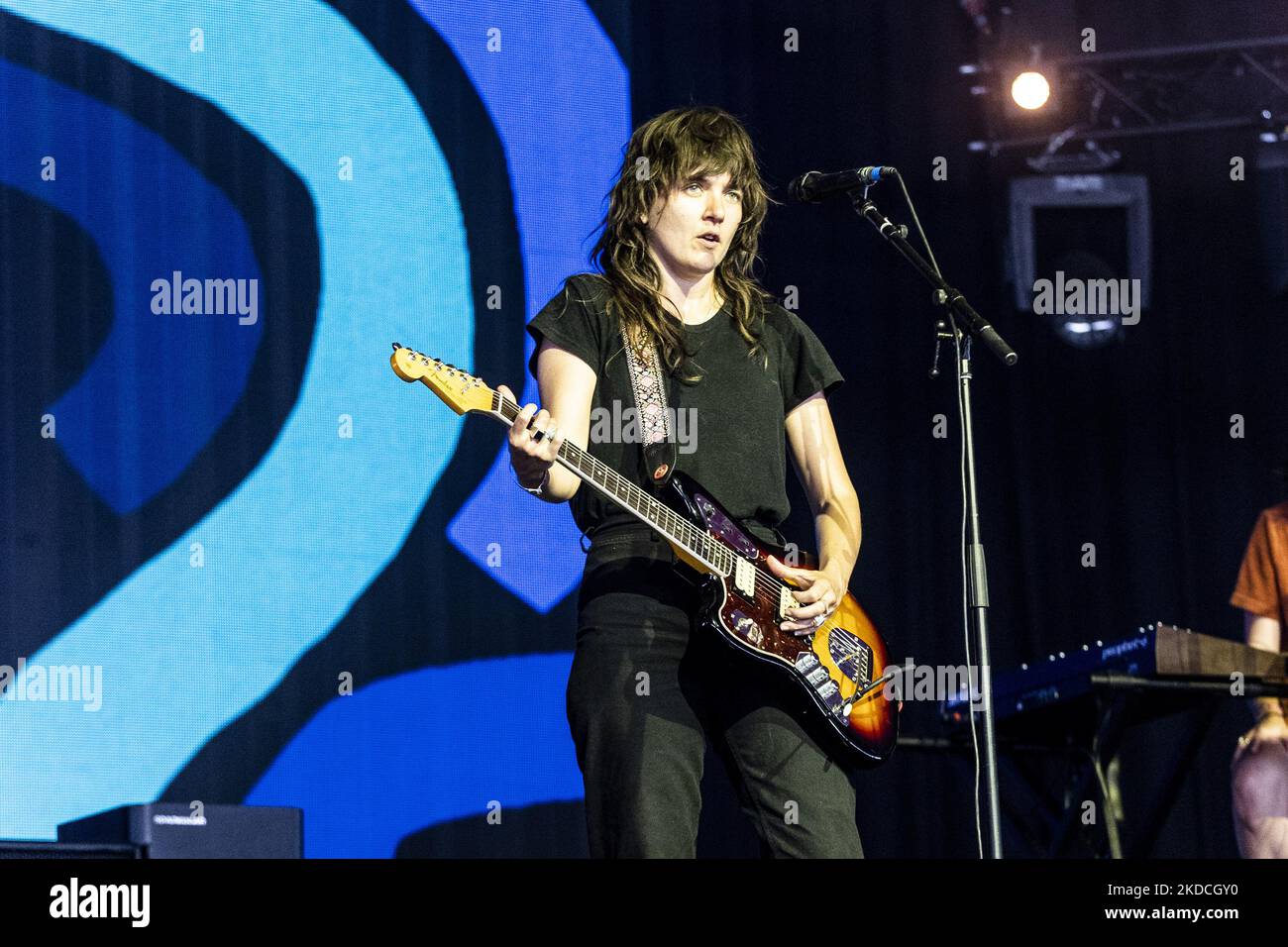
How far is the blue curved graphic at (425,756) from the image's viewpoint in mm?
4480

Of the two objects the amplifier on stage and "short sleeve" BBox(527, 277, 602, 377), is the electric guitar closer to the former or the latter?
"short sleeve" BBox(527, 277, 602, 377)

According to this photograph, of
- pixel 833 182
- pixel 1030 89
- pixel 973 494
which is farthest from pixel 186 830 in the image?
pixel 1030 89

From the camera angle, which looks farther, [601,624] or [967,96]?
[967,96]

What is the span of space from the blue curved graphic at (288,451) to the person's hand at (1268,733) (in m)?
2.30

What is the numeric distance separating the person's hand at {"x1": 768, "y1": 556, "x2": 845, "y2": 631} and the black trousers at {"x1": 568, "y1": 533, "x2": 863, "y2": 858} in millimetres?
107

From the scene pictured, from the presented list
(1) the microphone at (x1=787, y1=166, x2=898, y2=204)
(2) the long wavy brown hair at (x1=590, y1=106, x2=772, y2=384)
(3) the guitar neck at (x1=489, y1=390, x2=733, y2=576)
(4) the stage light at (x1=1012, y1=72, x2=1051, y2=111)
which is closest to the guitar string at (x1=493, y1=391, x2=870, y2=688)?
(3) the guitar neck at (x1=489, y1=390, x2=733, y2=576)

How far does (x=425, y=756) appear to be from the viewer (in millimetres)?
4562

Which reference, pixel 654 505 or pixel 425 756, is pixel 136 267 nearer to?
pixel 425 756

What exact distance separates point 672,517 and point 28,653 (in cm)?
244

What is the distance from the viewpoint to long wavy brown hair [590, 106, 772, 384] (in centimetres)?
284

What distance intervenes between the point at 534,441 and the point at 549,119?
8.25ft

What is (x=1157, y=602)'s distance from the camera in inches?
200

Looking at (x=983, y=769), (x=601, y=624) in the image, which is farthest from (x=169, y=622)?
(x=983, y=769)
